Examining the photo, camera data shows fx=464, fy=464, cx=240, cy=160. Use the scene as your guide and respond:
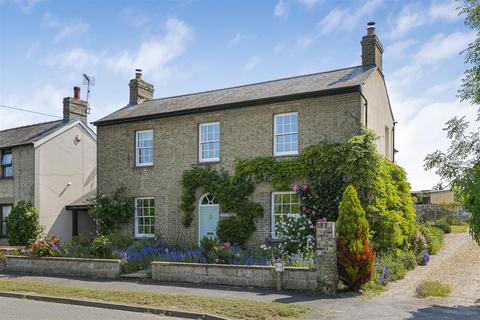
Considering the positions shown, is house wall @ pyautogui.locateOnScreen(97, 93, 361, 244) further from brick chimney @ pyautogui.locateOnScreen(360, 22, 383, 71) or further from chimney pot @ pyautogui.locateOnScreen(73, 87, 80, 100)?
chimney pot @ pyautogui.locateOnScreen(73, 87, 80, 100)

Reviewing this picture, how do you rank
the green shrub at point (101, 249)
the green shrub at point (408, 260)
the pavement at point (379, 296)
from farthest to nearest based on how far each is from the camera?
1. the green shrub at point (101, 249)
2. the green shrub at point (408, 260)
3. the pavement at point (379, 296)

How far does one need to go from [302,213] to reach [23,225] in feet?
50.1

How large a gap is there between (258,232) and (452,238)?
1262 cm

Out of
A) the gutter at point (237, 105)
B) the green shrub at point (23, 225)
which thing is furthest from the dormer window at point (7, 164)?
the gutter at point (237, 105)

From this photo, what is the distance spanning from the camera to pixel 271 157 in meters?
18.5

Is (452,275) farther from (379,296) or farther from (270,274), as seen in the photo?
(270,274)

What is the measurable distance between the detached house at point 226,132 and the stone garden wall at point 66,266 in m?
5.02

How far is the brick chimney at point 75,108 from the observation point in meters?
27.5

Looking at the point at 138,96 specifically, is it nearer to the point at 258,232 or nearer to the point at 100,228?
the point at 100,228

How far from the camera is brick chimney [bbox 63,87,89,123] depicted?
2745 centimetres

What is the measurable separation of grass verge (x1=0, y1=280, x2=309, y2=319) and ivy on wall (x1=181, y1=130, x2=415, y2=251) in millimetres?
6777

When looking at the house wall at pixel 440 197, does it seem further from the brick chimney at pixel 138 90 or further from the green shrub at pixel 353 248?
the green shrub at pixel 353 248

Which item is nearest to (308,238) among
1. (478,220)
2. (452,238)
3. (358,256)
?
(358,256)

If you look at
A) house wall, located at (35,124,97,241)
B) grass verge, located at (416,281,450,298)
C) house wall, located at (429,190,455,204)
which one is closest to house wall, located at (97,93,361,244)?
house wall, located at (35,124,97,241)
